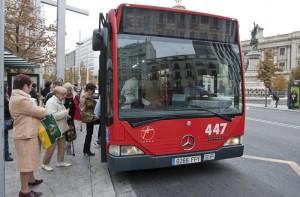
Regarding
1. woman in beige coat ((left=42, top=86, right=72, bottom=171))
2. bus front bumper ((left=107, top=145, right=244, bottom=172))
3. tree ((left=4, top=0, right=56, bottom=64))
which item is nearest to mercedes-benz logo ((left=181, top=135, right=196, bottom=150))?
bus front bumper ((left=107, top=145, right=244, bottom=172))

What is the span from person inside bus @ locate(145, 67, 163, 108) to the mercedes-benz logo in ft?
2.45

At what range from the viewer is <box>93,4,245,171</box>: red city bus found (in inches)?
184

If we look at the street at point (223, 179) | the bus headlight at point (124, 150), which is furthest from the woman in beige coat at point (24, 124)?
the street at point (223, 179)

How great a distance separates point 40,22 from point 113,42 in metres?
13.2

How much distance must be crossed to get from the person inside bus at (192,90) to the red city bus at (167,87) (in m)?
0.02

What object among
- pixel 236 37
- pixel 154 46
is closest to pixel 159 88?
pixel 154 46

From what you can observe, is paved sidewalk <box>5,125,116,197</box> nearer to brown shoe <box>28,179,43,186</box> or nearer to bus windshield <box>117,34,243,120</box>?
brown shoe <box>28,179,43,186</box>

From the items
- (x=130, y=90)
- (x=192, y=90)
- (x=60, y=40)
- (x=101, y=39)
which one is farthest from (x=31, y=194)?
(x=60, y=40)

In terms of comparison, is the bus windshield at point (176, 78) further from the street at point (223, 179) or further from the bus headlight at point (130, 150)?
the street at point (223, 179)

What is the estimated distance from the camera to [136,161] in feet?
15.6

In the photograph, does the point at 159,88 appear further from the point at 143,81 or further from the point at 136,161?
the point at 136,161

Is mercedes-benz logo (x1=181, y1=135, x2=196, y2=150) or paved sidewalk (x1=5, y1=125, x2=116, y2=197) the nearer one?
paved sidewalk (x1=5, y1=125, x2=116, y2=197)

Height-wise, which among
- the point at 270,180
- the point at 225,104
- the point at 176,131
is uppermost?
the point at 225,104

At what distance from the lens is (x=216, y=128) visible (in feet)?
17.2
